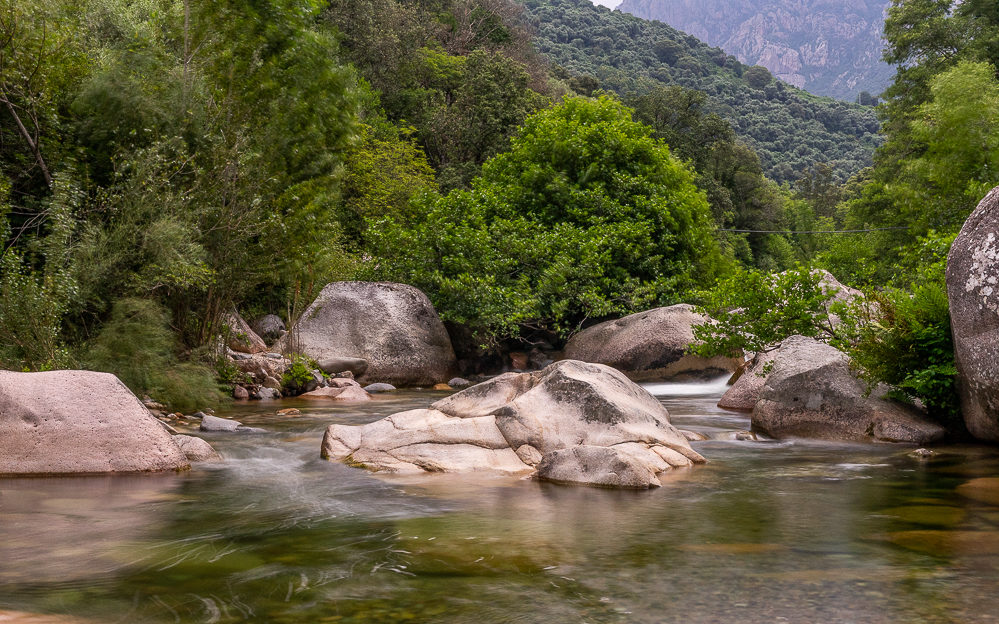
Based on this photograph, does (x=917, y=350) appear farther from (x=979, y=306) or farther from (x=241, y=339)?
(x=241, y=339)

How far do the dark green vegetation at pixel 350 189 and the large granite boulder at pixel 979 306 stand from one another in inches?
30.7

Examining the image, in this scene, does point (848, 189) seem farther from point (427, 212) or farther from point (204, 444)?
point (204, 444)

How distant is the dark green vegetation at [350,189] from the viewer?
11602 mm

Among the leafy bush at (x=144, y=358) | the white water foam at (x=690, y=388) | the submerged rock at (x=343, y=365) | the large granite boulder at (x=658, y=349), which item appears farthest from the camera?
the large granite boulder at (x=658, y=349)

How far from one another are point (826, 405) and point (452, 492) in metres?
5.74

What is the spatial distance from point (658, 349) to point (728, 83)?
10108 cm

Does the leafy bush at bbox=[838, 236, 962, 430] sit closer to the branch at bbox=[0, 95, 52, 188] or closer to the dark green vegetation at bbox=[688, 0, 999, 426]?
the dark green vegetation at bbox=[688, 0, 999, 426]

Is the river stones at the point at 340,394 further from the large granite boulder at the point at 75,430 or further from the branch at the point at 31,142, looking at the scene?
the large granite boulder at the point at 75,430

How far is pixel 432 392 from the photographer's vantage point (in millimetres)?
16922

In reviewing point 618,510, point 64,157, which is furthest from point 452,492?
point 64,157

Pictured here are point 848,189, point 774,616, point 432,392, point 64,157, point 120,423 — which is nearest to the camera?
point 774,616

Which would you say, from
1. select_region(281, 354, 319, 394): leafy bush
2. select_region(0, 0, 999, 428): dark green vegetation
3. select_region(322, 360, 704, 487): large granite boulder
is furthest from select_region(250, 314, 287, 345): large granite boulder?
select_region(322, 360, 704, 487): large granite boulder

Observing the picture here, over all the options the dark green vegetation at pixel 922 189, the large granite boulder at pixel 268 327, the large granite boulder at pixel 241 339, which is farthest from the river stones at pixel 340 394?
the dark green vegetation at pixel 922 189

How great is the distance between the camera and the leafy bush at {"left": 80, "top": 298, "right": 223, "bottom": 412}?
452 inches
